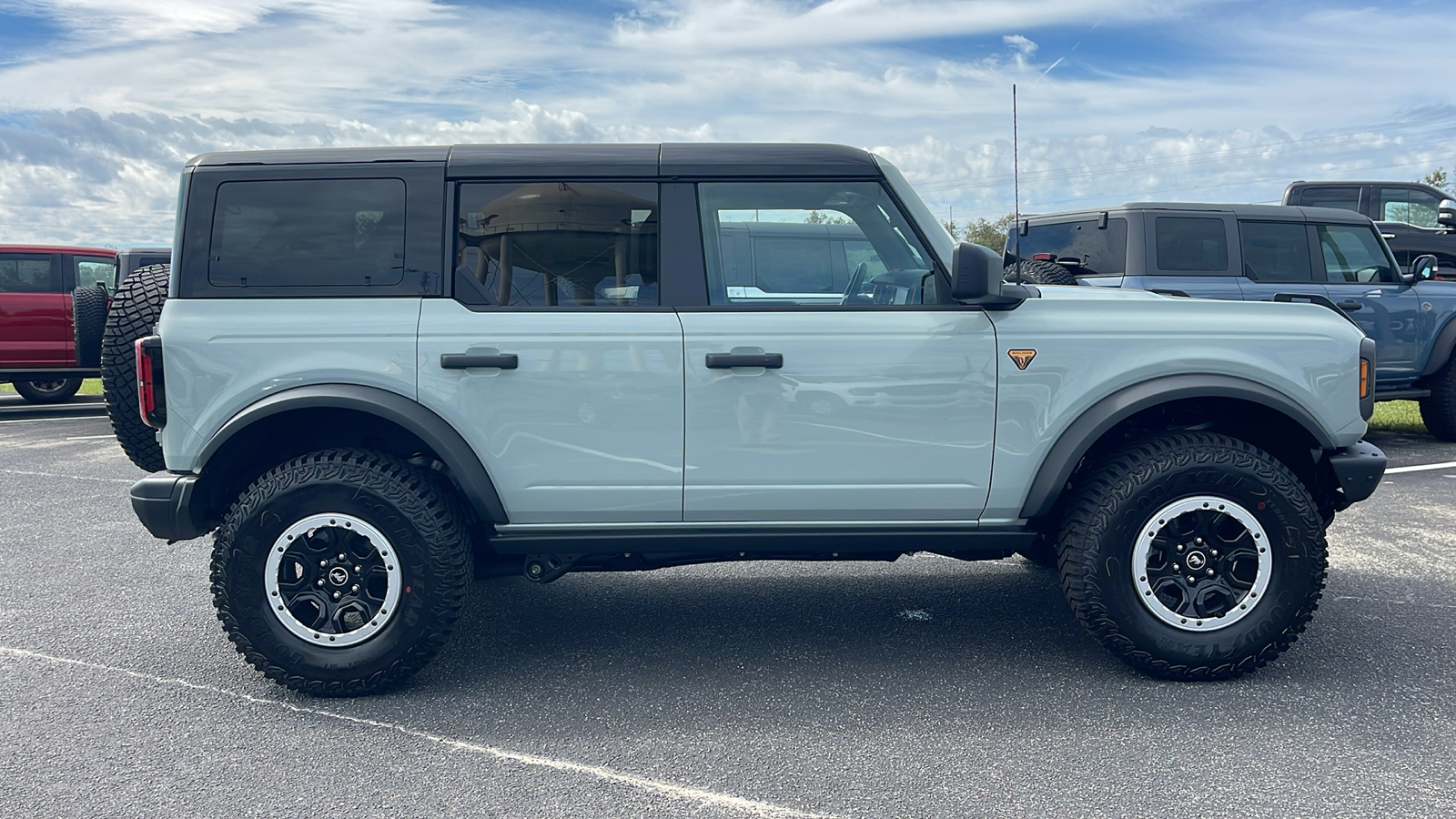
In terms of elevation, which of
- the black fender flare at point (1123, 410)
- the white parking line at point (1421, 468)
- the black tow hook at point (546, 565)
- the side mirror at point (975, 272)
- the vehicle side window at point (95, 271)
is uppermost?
the vehicle side window at point (95, 271)

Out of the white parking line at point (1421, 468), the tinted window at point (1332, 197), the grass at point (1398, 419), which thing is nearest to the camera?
the white parking line at point (1421, 468)

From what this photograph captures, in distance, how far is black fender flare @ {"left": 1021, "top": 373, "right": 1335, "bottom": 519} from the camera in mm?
3881

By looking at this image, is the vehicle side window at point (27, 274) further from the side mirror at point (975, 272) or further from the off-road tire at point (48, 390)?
the side mirror at point (975, 272)

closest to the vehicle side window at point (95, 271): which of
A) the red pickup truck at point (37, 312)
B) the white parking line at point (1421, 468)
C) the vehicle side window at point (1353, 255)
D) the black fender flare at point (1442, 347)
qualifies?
the red pickup truck at point (37, 312)

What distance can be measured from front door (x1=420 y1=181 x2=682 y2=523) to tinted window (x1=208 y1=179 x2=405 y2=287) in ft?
0.82

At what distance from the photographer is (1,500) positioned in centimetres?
755

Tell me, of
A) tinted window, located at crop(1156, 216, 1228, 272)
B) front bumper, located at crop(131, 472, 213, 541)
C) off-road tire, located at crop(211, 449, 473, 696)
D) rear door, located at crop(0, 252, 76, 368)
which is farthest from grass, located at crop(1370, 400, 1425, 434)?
rear door, located at crop(0, 252, 76, 368)

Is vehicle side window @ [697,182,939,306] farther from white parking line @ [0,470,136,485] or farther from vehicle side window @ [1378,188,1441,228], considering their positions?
vehicle side window @ [1378,188,1441,228]

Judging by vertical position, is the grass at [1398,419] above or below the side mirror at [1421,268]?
below

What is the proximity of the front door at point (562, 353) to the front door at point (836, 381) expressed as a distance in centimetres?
15

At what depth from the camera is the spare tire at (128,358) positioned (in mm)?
4293

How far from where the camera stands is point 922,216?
402cm

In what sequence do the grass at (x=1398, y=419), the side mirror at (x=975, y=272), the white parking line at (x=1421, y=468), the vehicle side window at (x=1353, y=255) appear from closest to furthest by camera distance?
the side mirror at (x=975, y=272)
the white parking line at (x=1421, y=468)
the vehicle side window at (x=1353, y=255)
the grass at (x=1398, y=419)

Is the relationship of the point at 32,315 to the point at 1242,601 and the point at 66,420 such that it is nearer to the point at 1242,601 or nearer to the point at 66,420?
the point at 66,420
